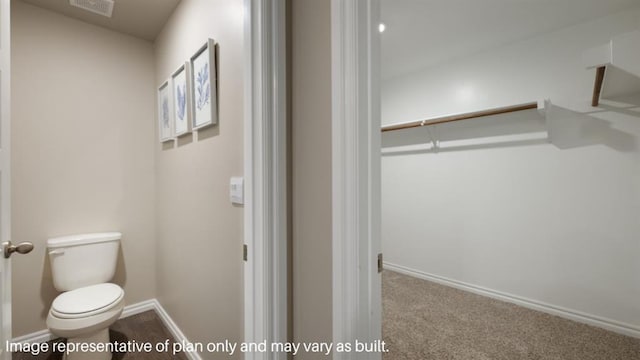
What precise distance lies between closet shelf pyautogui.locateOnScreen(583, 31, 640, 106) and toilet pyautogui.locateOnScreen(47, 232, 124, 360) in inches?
123

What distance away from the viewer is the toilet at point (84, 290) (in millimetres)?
1496

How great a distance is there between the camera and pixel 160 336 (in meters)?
1.97

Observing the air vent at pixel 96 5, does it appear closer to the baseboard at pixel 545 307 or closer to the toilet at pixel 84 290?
the toilet at pixel 84 290

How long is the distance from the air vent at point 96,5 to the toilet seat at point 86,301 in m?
1.93

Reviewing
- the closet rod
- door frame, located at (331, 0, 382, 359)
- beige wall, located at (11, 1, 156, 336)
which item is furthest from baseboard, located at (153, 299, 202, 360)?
the closet rod

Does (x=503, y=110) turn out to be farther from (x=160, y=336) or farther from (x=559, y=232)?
(x=160, y=336)

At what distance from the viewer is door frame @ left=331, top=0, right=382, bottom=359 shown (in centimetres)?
74

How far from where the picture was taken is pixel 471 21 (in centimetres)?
205

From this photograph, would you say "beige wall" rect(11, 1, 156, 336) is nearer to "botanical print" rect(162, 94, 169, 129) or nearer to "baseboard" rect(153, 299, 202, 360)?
"baseboard" rect(153, 299, 202, 360)

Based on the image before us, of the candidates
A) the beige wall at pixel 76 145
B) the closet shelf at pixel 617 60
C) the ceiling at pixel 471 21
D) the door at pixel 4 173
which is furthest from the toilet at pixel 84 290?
the closet shelf at pixel 617 60

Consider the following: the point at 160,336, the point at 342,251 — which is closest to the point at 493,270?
the point at 342,251

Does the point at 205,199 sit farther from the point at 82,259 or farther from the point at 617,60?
the point at 617,60

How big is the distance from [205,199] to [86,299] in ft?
3.29

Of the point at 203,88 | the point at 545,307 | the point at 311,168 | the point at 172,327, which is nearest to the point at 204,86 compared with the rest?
the point at 203,88
